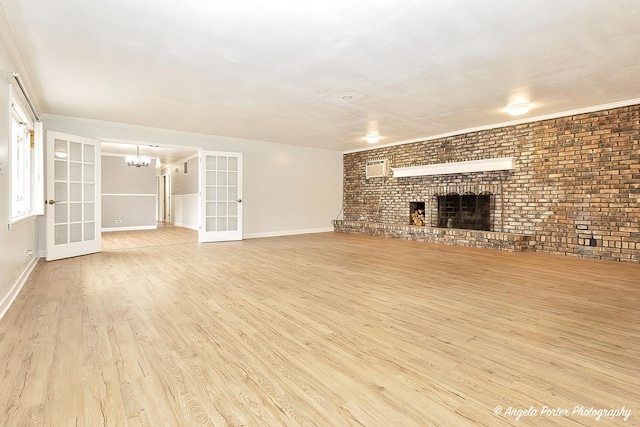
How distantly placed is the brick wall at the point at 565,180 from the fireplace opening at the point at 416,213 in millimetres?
405

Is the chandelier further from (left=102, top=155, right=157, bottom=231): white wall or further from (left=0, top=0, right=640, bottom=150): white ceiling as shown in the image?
(left=0, top=0, right=640, bottom=150): white ceiling

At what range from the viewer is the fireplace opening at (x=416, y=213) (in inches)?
317

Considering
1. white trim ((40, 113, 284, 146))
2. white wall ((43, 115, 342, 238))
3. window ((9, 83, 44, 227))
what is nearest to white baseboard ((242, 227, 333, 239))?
white wall ((43, 115, 342, 238))

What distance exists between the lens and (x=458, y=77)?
3.90 m

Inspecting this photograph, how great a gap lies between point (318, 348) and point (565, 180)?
5624 millimetres

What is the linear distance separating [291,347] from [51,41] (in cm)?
350

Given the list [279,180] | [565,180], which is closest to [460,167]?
[565,180]

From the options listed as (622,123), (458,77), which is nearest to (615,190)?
(622,123)

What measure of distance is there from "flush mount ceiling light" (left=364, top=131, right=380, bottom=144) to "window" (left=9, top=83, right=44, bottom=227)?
5.81 meters

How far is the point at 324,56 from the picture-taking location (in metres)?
3.33

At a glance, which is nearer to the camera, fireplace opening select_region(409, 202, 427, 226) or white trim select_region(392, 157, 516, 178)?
white trim select_region(392, 157, 516, 178)

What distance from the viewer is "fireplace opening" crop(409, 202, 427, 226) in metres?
8.05

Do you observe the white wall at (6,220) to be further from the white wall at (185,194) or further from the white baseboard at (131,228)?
the white baseboard at (131,228)

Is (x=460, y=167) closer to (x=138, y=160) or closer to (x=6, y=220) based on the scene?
(x=6, y=220)
